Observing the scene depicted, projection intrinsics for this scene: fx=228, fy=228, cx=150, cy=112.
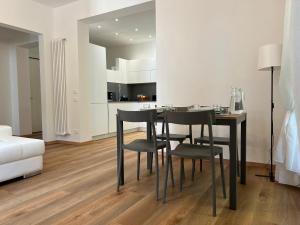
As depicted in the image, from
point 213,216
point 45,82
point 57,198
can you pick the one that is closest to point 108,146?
point 45,82

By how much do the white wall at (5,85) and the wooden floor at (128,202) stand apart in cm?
385

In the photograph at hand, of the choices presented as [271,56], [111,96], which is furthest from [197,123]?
[111,96]

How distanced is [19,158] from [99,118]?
2.78 m

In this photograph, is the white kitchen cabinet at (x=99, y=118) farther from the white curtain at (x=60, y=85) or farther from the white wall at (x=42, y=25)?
the white wall at (x=42, y=25)

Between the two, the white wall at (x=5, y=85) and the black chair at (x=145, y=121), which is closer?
the black chair at (x=145, y=121)

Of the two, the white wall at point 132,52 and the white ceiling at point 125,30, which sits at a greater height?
A: the white ceiling at point 125,30

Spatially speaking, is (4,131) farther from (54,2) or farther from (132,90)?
(132,90)

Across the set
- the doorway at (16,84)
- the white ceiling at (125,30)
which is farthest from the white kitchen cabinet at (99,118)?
the white ceiling at (125,30)

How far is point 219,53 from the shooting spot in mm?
3230

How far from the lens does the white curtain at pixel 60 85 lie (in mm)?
4719

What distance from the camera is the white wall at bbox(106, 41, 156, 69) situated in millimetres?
7340

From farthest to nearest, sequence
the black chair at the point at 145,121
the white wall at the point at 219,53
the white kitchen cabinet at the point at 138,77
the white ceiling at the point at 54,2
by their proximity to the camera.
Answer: the white kitchen cabinet at the point at 138,77, the white ceiling at the point at 54,2, the white wall at the point at 219,53, the black chair at the point at 145,121

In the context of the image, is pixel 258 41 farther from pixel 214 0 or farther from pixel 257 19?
pixel 214 0

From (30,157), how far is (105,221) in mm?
1532
